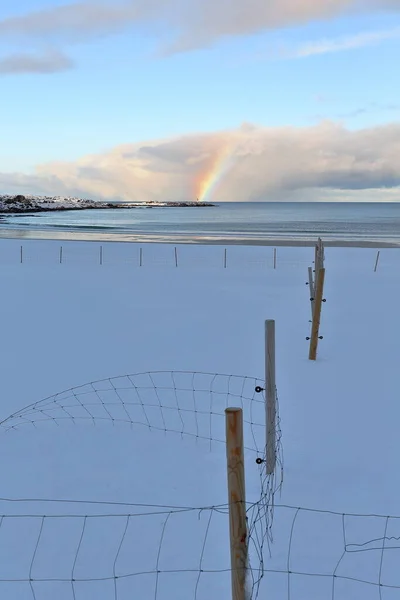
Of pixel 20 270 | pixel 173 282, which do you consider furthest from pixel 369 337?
pixel 20 270

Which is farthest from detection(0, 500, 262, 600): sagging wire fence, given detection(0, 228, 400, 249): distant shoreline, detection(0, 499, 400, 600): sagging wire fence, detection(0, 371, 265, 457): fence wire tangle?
detection(0, 228, 400, 249): distant shoreline

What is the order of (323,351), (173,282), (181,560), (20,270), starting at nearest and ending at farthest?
(181,560) < (323,351) < (173,282) < (20,270)

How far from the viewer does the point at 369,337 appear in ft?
39.4

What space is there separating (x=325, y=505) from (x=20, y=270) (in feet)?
72.7

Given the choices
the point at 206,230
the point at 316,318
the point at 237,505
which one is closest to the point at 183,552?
the point at 237,505

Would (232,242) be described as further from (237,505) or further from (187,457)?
(237,505)

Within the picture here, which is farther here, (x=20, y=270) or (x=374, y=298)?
(x=20, y=270)

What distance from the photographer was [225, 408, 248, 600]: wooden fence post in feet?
11.1

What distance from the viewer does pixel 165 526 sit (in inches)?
197

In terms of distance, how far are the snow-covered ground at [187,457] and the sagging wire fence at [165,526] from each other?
0.6 inches

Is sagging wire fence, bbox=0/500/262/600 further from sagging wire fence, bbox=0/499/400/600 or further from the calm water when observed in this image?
the calm water

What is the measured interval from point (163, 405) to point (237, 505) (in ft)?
15.2

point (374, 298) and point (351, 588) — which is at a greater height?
point (374, 298)

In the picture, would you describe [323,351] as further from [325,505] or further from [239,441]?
[239,441]
